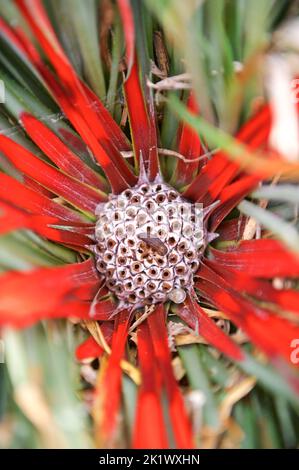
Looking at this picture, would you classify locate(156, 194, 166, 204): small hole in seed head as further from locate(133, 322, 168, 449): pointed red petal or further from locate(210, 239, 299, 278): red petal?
locate(133, 322, 168, 449): pointed red petal

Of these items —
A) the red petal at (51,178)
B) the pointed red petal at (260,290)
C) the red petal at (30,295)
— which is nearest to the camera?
the red petal at (30,295)

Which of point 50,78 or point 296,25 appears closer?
point 296,25

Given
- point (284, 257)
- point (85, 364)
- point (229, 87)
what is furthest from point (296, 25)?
point (85, 364)

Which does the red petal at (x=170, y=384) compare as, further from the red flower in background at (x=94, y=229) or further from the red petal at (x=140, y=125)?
the red petal at (x=140, y=125)

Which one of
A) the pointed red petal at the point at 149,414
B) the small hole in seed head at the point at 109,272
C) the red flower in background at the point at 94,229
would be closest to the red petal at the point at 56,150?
the red flower in background at the point at 94,229

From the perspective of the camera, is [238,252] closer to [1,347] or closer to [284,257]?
[284,257]

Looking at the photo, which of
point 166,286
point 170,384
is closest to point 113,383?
point 170,384

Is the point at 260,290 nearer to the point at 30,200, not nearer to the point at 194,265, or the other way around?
the point at 194,265
